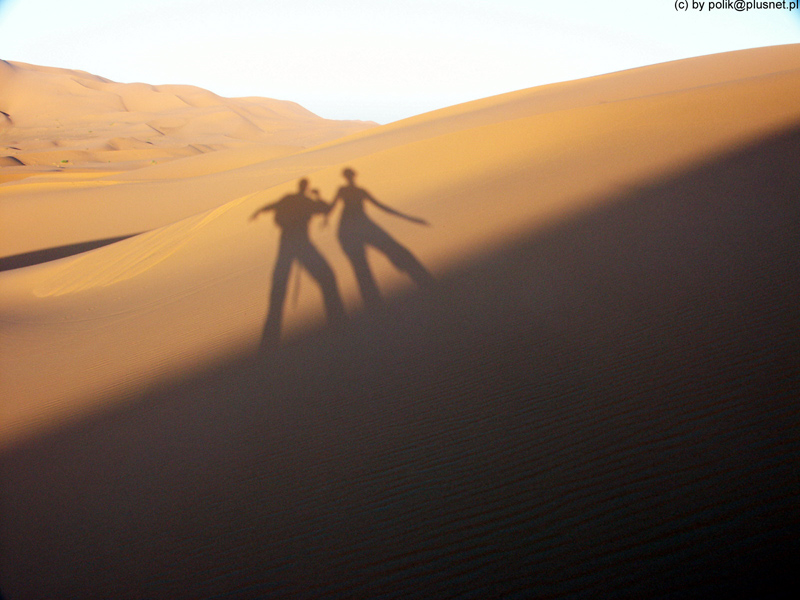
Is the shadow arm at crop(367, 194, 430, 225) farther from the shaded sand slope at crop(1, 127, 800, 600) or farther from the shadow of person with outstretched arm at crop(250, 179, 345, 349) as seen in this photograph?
the shaded sand slope at crop(1, 127, 800, 600)

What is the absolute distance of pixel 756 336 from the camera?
Answer: 12.4ft

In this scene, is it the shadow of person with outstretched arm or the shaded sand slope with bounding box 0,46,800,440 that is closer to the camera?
the shaded sand slope with bounding box 0,46,800,440

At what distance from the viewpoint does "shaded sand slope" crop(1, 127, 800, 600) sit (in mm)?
2549

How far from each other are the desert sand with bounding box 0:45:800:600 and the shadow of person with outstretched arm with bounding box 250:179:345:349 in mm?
149

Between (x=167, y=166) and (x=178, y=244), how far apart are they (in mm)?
20890

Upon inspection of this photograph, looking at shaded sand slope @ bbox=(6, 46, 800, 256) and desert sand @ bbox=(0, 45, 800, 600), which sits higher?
shaded sand slope @ bbox=(6, 46, 800, 256)

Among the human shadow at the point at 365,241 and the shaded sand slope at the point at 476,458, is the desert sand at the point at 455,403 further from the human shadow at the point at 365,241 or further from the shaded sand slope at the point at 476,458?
the human shadow at the point at 365,241

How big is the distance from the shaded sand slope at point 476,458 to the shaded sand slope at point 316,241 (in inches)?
40.8

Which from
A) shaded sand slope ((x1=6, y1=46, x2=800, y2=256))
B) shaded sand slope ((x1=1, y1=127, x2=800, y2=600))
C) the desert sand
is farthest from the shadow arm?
shaded sand slope ((x1=1, y1=127, x2=800, y2=600))

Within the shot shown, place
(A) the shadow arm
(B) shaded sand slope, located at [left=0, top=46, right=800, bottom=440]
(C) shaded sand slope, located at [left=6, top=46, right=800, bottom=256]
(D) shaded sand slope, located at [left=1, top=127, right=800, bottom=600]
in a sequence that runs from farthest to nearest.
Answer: (C) shaded sand slope, located at [left=6, top=46, right=800, bottom=256] < (A) the shadow arm < (B) shaded sand slope, located at [left=0, top=46, right=800, bottom=440] < (D) shaded sand slope, located at [left=1, top=127, right=800, bottom=600]

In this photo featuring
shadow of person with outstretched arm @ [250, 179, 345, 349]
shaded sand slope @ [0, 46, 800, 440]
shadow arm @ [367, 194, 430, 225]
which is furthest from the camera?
shadow arm @ [367, 194, 430, 225]

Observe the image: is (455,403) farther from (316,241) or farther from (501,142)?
(501,142)

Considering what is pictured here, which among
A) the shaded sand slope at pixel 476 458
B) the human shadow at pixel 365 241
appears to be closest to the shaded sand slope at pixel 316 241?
the human shadow at pixel 365 241

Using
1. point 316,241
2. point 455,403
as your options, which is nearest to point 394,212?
point 316,241
